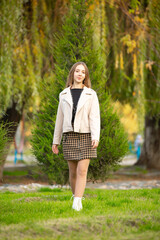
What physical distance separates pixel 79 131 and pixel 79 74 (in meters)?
0.76

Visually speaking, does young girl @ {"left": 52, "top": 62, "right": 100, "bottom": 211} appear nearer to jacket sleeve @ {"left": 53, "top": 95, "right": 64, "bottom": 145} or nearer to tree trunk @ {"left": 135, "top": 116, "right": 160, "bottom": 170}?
jacket sleeve @ {"left": 53, "top": 95, "right": 64, "bottom": 145}

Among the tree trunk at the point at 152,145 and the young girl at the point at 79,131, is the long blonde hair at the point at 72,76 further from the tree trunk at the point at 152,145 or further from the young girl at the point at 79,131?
the tree trunk at the point at 152,145

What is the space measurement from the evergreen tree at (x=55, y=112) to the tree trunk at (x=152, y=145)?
958 centimetres

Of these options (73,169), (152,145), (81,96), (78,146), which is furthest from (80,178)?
(152,145)

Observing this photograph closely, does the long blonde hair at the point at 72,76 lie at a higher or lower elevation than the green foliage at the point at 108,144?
higher

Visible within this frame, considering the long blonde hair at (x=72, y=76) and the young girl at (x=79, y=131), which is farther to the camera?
the long blonde hair at (x=72, y=76)

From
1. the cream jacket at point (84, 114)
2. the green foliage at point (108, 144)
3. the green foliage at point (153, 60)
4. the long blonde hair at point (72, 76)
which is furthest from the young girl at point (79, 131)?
the green foliage at point (153, 60)

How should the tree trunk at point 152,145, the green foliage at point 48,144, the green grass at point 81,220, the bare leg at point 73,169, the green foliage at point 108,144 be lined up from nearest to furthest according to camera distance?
the green grass at point 81,220 < the bare leg at point 73,169 < the green foliage at point 108,144 < the green foliage at point 48,144 < the tree trunk at point 152,145

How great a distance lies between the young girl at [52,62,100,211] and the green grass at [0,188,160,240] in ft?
1.12

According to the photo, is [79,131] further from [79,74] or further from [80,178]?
Answer: [79,74]

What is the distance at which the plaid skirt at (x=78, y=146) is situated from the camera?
4.80 meters

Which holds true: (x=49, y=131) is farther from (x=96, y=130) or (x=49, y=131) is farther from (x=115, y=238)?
(x=115, y=238)

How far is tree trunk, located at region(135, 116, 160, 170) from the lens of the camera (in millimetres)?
16562

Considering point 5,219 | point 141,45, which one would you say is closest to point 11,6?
point 141,45
